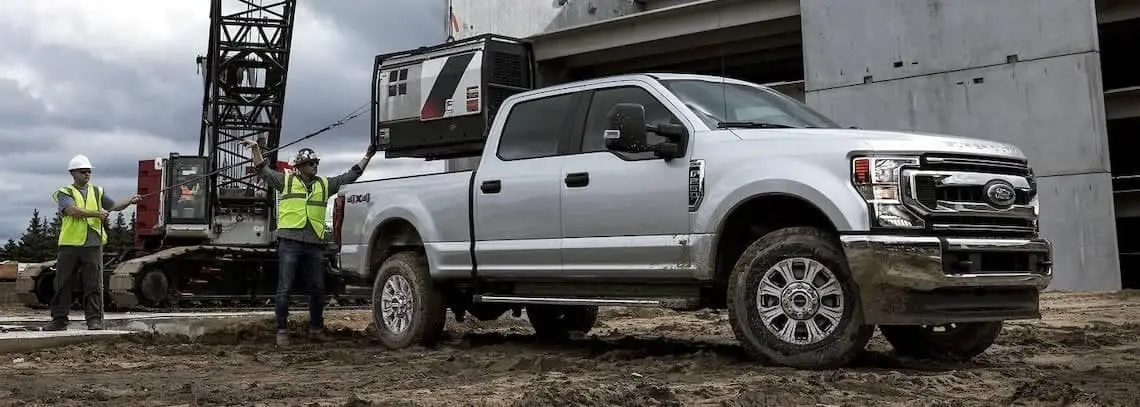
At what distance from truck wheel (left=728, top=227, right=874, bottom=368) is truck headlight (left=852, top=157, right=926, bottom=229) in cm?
33

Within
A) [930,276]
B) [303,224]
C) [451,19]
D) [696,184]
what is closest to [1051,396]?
[930,276]

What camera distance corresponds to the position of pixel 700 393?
17.9 ft

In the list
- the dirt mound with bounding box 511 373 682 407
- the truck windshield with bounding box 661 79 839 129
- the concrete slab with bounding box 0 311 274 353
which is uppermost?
the truck windshield with bounding box 661 79 839 129

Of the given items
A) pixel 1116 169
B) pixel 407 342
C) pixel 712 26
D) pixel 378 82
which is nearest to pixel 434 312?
pixel 407 342

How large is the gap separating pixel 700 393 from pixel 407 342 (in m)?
3.94

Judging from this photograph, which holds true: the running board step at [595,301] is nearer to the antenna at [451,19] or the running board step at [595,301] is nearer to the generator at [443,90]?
the generator at [443,90]

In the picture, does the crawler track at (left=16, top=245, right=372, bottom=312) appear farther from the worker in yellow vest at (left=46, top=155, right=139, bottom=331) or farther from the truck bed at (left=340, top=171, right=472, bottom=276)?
the truck bed at (left=340, top=171, right=472, bottom=276)

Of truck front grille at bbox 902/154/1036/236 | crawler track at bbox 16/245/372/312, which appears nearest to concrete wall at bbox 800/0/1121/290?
crawler track at bbox 16/245/372/312

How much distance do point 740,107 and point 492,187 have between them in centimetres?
190

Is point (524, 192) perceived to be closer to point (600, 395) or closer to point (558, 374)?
point (558, 374)

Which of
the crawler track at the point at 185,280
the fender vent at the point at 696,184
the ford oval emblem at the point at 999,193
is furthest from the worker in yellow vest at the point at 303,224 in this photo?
the crawler track at the point at 185,280

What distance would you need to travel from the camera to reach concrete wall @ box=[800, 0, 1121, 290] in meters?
18.5

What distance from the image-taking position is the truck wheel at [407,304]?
29.0ft

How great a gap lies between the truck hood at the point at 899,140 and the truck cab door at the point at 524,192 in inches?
61.8
